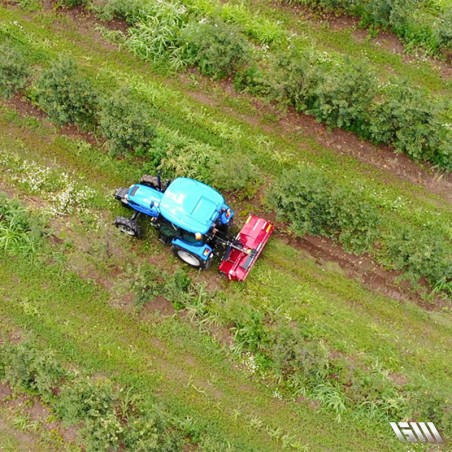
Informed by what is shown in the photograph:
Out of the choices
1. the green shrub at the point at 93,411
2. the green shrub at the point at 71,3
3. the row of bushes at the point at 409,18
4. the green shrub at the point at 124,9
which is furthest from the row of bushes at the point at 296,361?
the row of bushes at the point at 409,18

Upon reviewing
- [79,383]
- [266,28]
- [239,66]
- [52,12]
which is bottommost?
[79,383]

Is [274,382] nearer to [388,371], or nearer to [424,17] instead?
[388,371]

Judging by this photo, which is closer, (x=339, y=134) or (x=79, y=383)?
(x=79, y=383)

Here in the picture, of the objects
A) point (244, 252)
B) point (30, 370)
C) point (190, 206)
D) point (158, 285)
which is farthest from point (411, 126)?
point (30, 370)

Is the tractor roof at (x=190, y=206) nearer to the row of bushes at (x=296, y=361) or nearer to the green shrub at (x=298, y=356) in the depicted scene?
the row of bushes at (x=296, y=361)

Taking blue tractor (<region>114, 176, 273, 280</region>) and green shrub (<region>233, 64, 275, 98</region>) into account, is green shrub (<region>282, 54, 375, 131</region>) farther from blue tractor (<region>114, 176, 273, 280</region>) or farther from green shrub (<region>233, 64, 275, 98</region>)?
blue tractor (<region>114, 176, 273, 280</region>)

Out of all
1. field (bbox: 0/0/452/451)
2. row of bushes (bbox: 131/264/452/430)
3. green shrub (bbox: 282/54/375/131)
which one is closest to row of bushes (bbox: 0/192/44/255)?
field (bbox: 0/0/452/451)

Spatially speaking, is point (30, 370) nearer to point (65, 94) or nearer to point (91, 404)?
point (91, 404)

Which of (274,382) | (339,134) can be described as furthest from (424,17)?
(274,382)
